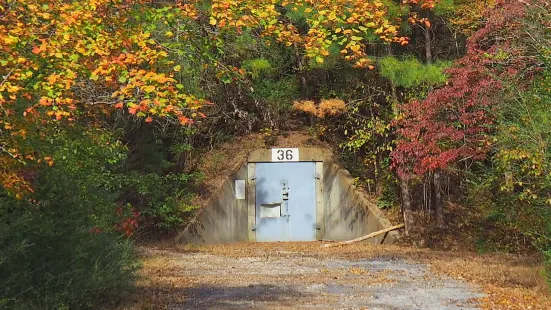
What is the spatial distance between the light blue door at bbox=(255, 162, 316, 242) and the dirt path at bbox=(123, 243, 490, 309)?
5.83m

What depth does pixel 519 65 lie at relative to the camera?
43.6 ft

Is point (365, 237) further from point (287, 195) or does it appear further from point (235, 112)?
point (235, 112)

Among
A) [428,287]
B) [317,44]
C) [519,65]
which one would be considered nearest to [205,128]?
[519,65]

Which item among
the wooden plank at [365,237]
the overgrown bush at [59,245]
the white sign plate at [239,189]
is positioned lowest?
the wooden plank at [365,237]

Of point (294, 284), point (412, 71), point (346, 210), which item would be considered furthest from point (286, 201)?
point (294, 284)

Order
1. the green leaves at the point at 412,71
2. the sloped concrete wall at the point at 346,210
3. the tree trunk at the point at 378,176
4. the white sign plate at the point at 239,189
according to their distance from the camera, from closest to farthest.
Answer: the green leaves at the point at 412,71 → the sloped concrete wall at the point at 346,210 → the tree trunk at the point at 378,176 → the white sign plate at the point at 239,189

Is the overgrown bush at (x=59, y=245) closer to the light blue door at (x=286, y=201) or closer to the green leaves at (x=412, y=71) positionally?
the green leaves at (x=412, y=71)

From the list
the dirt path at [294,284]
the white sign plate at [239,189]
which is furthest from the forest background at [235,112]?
the white sign plate at [239,189]

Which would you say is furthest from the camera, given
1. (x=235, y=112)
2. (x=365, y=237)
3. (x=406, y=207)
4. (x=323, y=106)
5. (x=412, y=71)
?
(x=235, y=112)

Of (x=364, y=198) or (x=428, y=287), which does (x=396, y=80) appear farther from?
(x=428, y=287)

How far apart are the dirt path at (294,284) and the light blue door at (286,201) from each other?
5.83m

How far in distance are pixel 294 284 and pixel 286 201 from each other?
11035mm

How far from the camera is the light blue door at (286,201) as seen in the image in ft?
70.5

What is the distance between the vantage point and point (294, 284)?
1057cm
